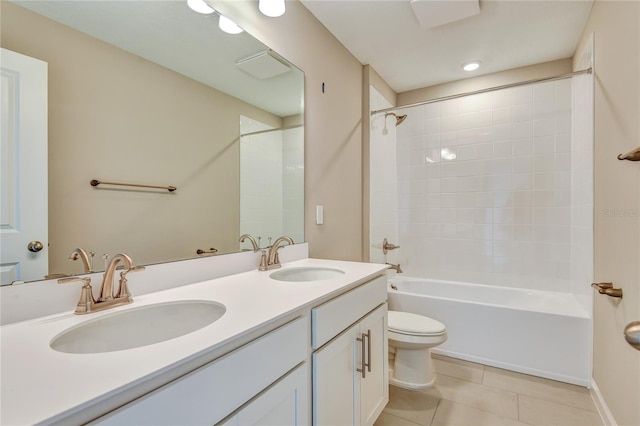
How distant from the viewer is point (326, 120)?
2137 millimetres

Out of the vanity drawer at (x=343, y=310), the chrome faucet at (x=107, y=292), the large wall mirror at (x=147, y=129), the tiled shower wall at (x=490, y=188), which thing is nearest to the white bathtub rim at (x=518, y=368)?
the tiled shower wall at (x=490, y=188)

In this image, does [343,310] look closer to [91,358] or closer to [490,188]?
[91,358]

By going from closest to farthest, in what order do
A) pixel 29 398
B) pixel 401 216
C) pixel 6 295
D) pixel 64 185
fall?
pixel 29 398
pixel 6 295
pixel 64 185
pixel 401 216

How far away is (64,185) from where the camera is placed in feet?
2.89

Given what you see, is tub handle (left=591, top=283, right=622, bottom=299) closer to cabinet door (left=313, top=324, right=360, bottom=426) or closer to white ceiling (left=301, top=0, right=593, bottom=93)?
cabinet door (left=313, top=324, right=360, bottom=426)

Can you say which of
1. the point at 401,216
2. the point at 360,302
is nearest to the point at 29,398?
the point at 360,302

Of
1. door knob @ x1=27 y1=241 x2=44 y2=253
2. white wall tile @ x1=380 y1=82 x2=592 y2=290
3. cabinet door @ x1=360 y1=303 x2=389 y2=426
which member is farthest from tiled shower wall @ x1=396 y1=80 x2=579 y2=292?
door knob @ x1=27 y1=241 x2=44 y2=253

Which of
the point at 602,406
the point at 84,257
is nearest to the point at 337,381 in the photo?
the point at 84,257

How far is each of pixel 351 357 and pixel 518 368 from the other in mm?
1633

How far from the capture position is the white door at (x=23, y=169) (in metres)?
0.78

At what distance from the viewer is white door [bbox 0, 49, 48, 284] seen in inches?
30.6

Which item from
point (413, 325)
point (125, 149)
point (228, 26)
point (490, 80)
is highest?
point (490, 80)

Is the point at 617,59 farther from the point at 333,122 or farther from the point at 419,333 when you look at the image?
the point at 419,333

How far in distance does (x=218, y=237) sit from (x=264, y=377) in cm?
72
